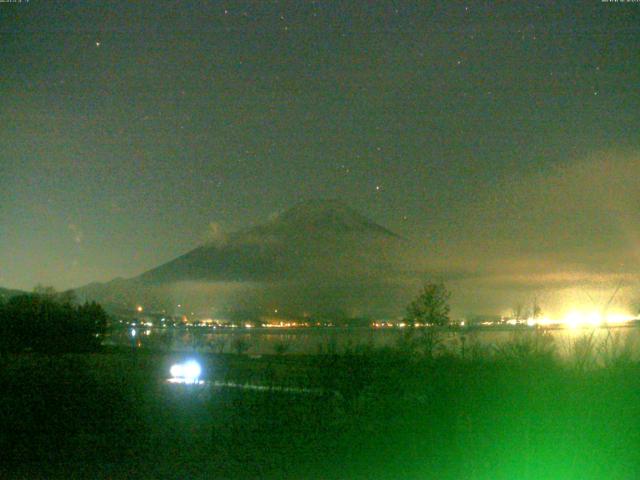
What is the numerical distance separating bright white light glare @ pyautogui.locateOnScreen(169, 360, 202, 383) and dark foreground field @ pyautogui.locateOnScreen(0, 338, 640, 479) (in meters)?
1.45

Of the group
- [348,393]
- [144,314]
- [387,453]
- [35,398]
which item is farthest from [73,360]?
[144,314]

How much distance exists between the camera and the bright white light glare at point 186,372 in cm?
1655

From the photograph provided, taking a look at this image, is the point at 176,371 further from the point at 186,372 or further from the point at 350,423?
the point at 350,423

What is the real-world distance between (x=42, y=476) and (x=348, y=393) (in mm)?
5182

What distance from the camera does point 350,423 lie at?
1177 cm

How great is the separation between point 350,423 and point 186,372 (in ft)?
24.6

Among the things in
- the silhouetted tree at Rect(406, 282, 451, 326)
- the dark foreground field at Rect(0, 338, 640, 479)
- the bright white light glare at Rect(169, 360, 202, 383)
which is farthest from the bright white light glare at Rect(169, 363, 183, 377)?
the silhouetted tree at Rect(406, 282, 451, 326)

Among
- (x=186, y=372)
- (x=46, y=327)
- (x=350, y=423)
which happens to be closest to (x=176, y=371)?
(x=186, y=372)

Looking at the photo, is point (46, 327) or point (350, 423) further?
point (46, 327)

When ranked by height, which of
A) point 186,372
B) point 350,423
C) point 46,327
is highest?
point 46,327

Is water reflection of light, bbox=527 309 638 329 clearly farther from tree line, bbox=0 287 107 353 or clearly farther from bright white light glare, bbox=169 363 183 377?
tree line, bbox=0 287 107 353

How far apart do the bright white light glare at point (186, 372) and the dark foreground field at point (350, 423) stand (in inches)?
57.1

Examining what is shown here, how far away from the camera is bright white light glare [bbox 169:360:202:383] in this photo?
16.5 metres

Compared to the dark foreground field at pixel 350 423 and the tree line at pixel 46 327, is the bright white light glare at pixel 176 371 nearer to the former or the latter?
the dark foreground field at pixel 350 423
